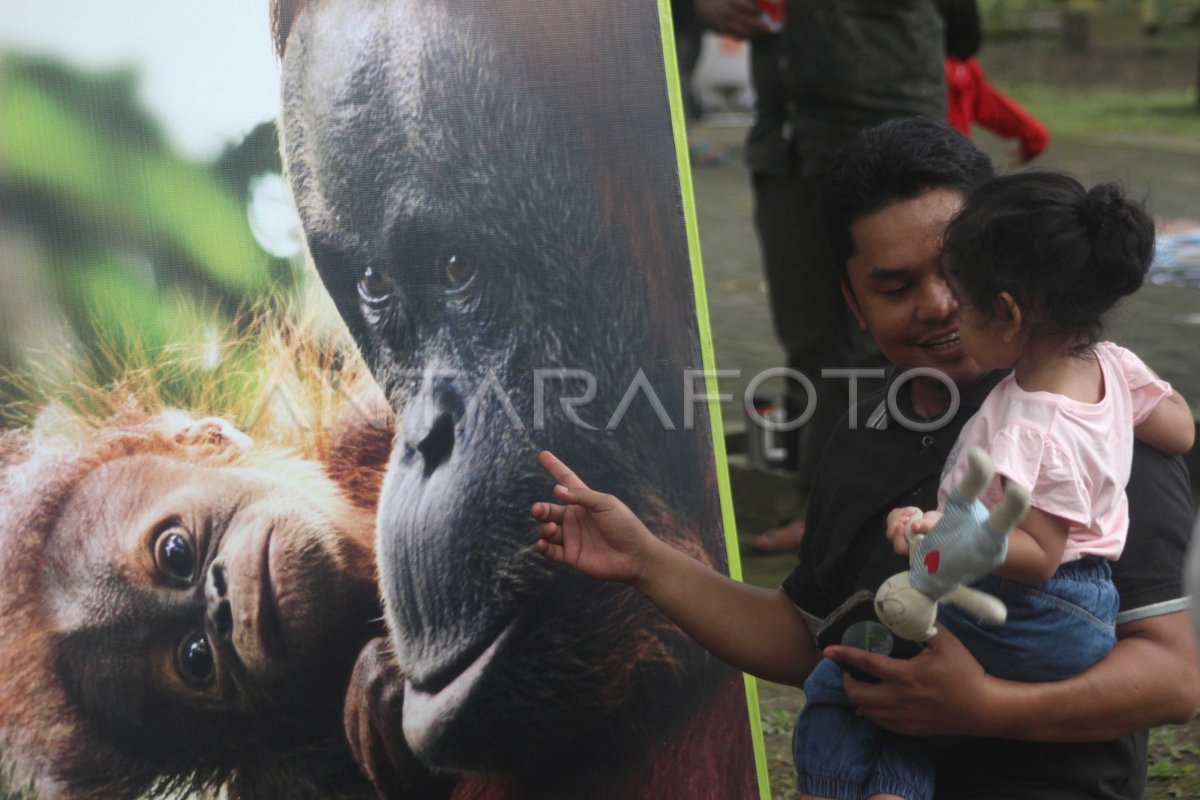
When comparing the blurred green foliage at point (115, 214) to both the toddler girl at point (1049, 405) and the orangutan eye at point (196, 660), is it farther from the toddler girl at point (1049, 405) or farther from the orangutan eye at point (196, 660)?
the toddler girl at point (1049, 405)

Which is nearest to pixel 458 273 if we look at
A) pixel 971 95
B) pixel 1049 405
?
pixel 1049 405

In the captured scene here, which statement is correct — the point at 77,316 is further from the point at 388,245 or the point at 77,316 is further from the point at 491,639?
the point at 491,639

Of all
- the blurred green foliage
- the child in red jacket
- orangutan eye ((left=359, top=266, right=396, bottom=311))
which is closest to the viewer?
the blurred green foliage

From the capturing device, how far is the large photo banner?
1815mm

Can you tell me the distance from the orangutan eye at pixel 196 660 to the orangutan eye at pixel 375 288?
1.52 feet

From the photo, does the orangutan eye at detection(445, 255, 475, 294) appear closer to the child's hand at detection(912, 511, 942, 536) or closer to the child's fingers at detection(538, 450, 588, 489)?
the child's fingers at detection(538, 450, 588, 489)

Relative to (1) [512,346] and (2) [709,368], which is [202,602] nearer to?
(1) [512,346]

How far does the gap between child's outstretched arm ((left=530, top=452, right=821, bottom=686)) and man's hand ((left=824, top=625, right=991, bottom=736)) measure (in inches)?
10.3

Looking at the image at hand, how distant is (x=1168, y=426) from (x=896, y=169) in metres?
0.44

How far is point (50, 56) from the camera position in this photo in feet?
5.87

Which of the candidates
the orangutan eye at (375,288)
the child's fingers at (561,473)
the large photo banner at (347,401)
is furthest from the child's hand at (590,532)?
Answer: the orangutan eye at (375,288)

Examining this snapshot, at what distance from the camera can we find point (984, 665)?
67.9 inches

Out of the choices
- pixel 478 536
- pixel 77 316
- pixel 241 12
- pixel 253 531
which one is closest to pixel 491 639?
pixel 478 536

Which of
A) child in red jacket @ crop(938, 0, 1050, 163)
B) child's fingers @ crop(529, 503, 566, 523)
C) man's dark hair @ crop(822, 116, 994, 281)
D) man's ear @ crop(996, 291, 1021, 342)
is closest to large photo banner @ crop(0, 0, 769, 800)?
child's fingers @ crop(529, 503, 566, 523)
